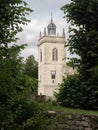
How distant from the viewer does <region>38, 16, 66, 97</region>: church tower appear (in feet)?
337

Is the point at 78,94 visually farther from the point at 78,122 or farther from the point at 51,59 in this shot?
the point at 51,59

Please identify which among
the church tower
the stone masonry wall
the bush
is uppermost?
the church tower

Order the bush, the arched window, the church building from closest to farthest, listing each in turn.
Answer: the bush
the church building
the arched window

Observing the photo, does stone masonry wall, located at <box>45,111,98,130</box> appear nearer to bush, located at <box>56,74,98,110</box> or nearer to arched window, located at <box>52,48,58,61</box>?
bush, located at <box>56,74,98,110</box>

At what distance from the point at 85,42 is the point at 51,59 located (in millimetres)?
85648

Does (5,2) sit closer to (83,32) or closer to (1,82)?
(83,32)

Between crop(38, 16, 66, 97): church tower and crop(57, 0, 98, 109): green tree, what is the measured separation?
79.5 meters

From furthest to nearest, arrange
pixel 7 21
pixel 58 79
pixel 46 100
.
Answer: pixel 58 79
pixel 46 100
pixel 7 21

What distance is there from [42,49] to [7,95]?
9692cm

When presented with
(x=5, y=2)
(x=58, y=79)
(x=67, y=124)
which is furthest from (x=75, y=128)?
(x=58, y=79)

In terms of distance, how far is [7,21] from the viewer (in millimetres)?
17000

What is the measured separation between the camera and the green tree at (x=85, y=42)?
20.1m

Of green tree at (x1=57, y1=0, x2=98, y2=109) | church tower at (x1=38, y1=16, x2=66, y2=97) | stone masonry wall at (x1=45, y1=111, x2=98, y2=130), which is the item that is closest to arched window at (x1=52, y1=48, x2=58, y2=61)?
church tower at (x1=38, y1=16, x2=66, y2=97)

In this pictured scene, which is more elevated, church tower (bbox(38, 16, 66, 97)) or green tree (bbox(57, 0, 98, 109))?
church tower (bbox(38, 16, 66, 97))
